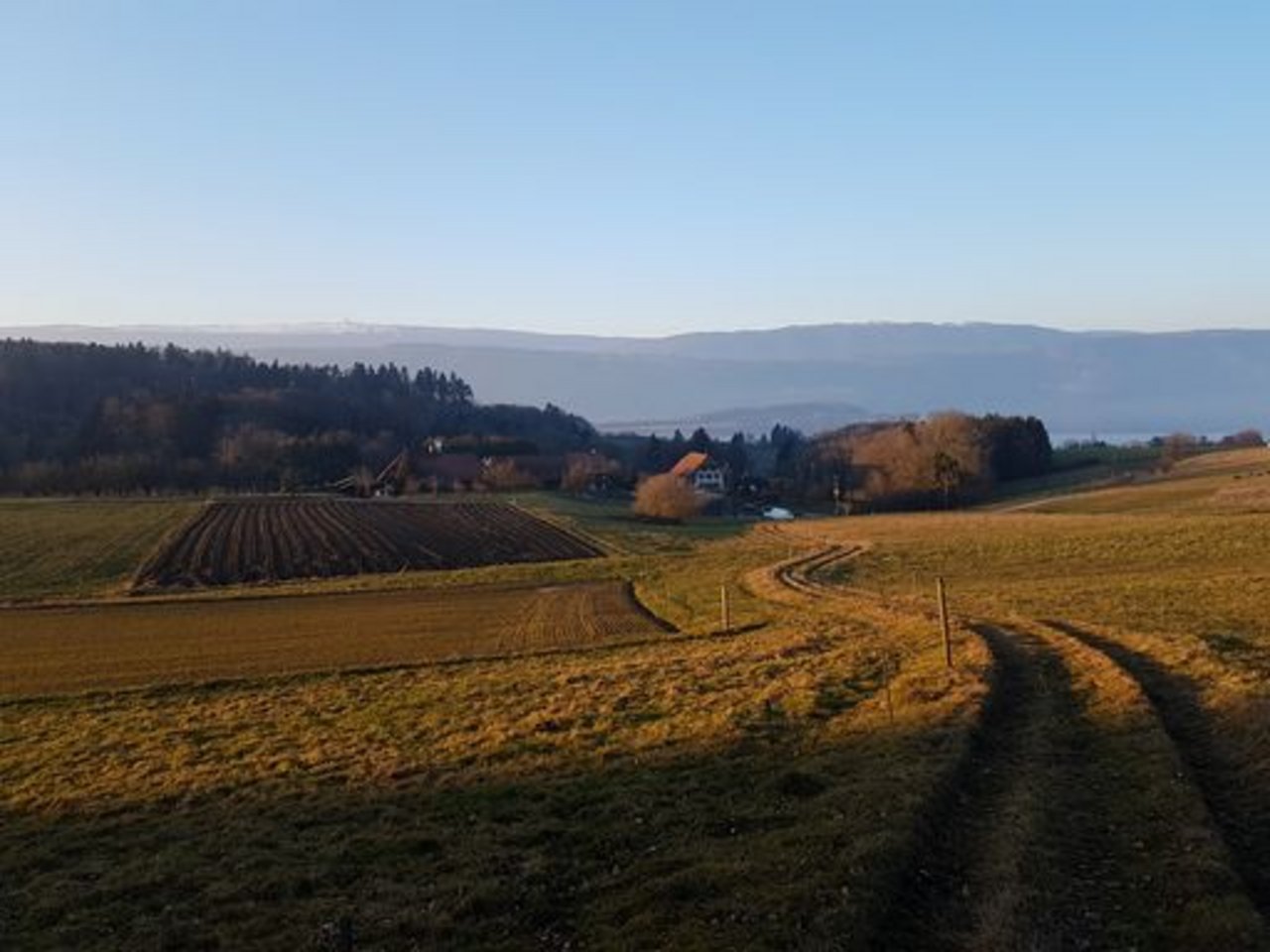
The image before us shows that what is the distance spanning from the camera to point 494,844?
1437 centimetres

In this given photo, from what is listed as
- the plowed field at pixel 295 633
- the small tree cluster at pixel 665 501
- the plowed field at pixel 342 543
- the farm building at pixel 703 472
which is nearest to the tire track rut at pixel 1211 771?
the plowed field at pixel 295 633

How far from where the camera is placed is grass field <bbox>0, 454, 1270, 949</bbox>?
37.1 ft

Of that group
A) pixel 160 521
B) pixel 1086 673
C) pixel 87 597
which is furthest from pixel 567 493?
pixel 1086 673

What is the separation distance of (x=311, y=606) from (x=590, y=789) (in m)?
39.2

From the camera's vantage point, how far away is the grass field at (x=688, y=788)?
1132 cm

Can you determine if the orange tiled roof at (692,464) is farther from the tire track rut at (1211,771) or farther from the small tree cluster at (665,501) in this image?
the tire track rut at (1211,771)

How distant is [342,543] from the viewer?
78.9 metres

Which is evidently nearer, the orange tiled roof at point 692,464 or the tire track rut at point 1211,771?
the tire track rut at point 1211,771

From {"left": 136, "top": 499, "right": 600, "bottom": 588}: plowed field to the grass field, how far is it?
31340 mm

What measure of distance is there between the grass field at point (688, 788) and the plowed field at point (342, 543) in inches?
1234

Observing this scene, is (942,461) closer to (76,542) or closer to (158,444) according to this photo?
(76,542)

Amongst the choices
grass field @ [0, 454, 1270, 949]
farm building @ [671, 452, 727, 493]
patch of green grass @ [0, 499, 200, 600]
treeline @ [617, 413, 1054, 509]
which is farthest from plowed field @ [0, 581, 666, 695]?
farm building @ [671, 452, 727, 493]

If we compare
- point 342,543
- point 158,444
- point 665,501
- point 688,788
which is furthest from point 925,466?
point 688,788

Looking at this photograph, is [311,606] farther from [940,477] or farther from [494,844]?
[940,477]
